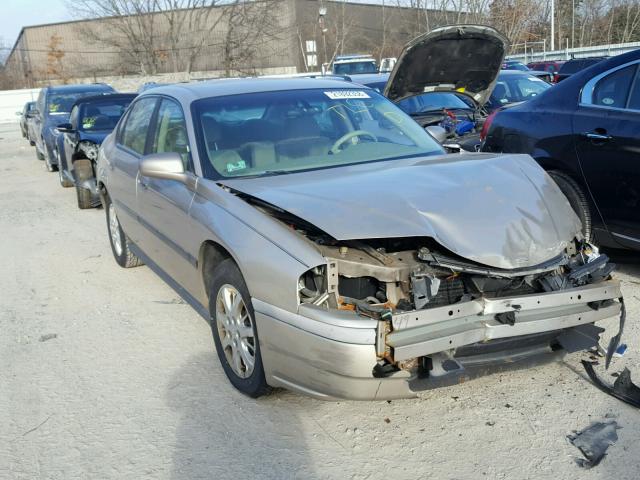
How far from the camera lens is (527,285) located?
3.40 meters

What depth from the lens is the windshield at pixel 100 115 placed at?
9898 millimetres

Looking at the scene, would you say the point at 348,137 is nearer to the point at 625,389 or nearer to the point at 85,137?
the point at 625,389

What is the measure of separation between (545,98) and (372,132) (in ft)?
6.66

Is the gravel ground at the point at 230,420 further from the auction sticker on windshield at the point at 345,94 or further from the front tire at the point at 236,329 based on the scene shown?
the auction sticker on windshield at the point at 345,94

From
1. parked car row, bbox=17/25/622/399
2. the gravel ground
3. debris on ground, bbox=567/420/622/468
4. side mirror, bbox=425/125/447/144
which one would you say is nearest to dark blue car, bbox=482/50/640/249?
the gravel ground

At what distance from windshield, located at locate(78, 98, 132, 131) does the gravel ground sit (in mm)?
5495

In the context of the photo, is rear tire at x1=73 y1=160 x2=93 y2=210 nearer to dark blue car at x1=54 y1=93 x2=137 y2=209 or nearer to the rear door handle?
dark blue car at x1=54 y1=93 x2=137 y2=209

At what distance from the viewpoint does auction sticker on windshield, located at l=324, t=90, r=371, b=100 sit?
473 centimetres

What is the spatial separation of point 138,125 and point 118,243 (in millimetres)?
1404

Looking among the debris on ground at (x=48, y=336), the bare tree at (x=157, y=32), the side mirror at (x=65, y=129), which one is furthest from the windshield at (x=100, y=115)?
the bare tree at (x=157, y=32)

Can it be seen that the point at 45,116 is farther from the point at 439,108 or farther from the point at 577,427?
the point at 577,427

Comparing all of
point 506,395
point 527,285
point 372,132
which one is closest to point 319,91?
point 372,132

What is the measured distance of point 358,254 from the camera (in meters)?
3.27

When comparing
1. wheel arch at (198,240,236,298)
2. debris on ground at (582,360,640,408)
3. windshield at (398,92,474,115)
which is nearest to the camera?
debris on ground at (582,360,640,408)
